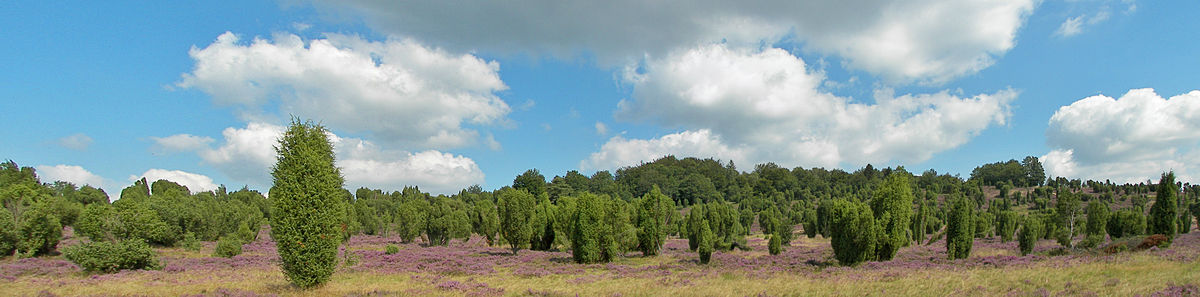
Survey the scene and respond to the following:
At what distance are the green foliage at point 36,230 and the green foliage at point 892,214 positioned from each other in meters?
44.8

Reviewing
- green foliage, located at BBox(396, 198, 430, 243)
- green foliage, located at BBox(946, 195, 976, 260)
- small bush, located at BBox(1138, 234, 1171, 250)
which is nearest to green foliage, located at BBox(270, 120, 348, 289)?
green foliage, located at BBox(946, 195, 976, 260)

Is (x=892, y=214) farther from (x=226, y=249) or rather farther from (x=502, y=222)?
(x=226, y=249)

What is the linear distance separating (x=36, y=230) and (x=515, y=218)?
26.5m

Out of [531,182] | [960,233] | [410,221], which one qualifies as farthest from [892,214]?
[531,182]

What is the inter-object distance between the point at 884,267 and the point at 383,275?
71.9 feet

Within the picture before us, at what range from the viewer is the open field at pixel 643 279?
15.7 meters

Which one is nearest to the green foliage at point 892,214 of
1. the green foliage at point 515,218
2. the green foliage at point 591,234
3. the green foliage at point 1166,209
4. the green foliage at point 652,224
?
the green foliage at point 652,224

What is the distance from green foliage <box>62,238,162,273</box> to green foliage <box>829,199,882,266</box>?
32058 mm

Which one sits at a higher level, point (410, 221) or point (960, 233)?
point (960, 233)

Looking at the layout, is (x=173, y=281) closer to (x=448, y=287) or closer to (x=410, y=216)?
(x=448, y=287)

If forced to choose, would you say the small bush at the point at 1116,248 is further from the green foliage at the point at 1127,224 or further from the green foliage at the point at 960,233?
the green foliage at the point at 1127,224

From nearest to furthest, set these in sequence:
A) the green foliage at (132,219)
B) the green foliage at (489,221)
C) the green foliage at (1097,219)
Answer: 1. the green foliage at (132,219)
2. the green foliage at (1097,219)
3. the green foliage at (489,221)

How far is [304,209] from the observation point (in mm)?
15977

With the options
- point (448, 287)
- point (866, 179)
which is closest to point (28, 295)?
point (448, 287)
